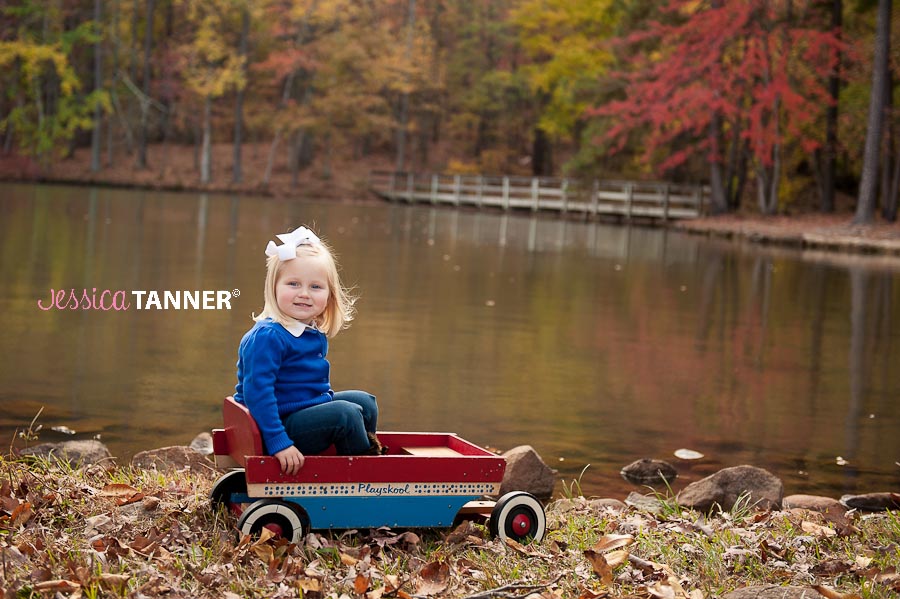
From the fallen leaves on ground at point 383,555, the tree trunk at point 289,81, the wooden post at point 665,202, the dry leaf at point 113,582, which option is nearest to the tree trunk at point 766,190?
the wooden post at point 665,202

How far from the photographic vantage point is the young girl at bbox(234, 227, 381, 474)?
4551mm

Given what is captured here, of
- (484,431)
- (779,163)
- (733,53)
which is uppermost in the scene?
(733,53)

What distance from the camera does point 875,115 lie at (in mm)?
31078

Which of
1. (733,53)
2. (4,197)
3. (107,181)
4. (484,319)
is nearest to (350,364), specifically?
(484,319)

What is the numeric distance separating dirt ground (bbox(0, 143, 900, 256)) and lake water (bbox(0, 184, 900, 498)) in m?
9.49

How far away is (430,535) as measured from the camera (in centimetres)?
496

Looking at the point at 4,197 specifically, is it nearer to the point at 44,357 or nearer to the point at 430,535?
the point at 44,357

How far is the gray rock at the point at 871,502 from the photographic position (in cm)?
628

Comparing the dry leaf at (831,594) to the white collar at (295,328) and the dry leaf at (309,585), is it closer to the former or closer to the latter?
the dry leaf at (309,585)

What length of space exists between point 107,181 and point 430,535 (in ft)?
161

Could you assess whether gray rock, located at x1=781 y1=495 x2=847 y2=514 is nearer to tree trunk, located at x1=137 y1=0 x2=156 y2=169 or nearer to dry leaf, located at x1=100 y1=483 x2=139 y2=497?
dry leaf, located at x1=100 y1=483 x2=139 y2=497

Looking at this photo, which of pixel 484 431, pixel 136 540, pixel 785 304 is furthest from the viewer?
pixel 785 304

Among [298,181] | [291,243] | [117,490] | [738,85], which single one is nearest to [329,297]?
[291,243]

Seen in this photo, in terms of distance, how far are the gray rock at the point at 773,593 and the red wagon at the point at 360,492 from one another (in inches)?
40.5
